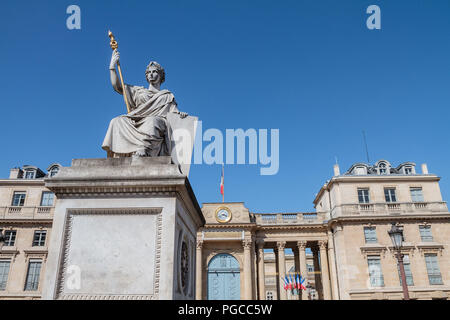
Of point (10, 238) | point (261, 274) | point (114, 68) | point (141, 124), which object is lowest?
point (141, 124)

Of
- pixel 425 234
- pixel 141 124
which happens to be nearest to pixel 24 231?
pixel 141 124

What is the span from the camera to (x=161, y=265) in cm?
373

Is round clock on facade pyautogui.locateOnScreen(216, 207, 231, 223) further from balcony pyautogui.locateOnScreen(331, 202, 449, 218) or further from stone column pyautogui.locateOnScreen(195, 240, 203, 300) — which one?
balcony pyautogui.locateOnScreen(331, 202, 449, 218)

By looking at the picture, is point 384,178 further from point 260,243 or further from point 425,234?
point 260,243

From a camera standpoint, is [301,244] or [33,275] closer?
[33,275]

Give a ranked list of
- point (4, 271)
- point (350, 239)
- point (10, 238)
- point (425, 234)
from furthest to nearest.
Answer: point (10, 238) < point (350, 239) < point (425, 234) < point (4, 271)

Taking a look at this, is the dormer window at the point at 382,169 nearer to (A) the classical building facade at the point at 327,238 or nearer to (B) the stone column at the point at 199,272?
(A) the classical building facade at the point at 327,238

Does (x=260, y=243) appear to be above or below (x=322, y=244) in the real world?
above

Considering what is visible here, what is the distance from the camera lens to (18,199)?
106 feet

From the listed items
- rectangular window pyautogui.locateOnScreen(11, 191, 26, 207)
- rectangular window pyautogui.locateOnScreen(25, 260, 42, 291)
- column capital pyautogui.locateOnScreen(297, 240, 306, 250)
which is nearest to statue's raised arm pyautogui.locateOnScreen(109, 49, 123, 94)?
rectangular window pyautogui.locateOnScreen(25, 260, 42, 291)

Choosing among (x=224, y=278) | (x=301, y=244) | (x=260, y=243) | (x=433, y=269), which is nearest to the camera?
(x=433, y=269)

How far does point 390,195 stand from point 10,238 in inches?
1371

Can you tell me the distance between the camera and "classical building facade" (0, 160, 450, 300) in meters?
29.3

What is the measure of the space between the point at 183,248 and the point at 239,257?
29.2m
